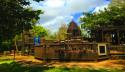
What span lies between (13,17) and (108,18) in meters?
18.7

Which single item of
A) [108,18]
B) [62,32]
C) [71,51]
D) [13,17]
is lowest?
[71,51]

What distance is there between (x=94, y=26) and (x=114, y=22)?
9.38ft

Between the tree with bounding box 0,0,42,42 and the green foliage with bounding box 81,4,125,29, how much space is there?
50.8ft

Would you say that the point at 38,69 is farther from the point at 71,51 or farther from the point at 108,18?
the point at 108,18

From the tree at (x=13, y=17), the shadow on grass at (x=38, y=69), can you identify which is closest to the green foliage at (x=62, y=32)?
the tree at (x=13, y=17)

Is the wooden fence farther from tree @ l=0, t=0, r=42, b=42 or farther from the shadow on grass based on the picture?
the shadow on grass

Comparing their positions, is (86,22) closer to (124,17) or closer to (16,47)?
(124,17)

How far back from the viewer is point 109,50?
30.1 metres

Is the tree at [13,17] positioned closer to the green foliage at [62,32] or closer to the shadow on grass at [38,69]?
the shadow on grass at [38,69]

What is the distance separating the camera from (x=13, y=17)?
26.9 metres

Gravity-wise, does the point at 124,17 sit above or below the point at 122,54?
above

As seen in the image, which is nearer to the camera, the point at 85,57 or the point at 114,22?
the point at 85,57

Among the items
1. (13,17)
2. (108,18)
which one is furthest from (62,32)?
(13,17)

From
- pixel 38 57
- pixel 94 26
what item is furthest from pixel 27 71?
pixel 94 26
